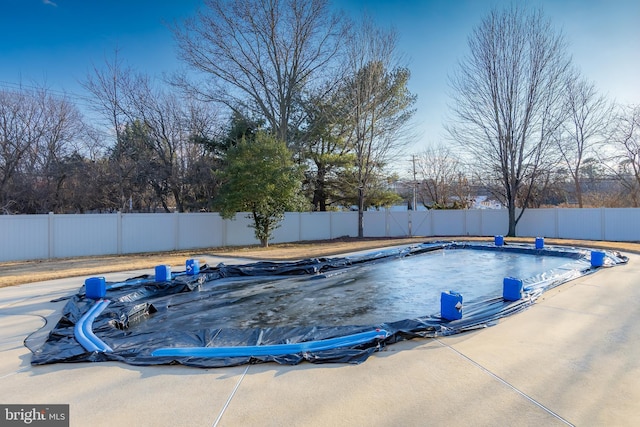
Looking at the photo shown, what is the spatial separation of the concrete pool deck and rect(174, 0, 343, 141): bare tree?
14.8 meters

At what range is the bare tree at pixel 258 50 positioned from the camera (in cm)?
1596

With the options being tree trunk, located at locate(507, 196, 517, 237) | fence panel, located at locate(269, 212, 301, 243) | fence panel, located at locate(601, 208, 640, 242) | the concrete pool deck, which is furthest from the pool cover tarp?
fence panel, located at locate(601, 208, 640, 242)

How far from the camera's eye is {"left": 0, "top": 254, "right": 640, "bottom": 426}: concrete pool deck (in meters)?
2.17

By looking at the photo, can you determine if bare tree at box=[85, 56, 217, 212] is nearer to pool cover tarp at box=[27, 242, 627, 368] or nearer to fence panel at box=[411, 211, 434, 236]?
fence panel at box=[411, 211, 434, 236]

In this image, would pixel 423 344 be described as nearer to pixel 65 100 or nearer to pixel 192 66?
pixel 192 66

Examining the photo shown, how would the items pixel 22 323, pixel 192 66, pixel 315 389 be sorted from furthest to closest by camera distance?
1. pixel 192 66
2. pixel 22 323
3. pixel 315 389

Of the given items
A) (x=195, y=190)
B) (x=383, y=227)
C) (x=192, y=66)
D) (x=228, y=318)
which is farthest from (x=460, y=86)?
(x=228, y=318)

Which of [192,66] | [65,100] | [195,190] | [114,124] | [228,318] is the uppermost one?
[192,66]

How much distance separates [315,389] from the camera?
8.32 feet

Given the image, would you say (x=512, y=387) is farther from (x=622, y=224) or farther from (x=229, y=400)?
(x=622, y=224)

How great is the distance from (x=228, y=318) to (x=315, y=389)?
2.29 meters

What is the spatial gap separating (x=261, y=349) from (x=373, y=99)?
650 inches

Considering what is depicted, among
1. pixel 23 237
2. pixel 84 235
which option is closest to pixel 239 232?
pixel 84 235

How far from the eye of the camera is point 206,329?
384 cm
